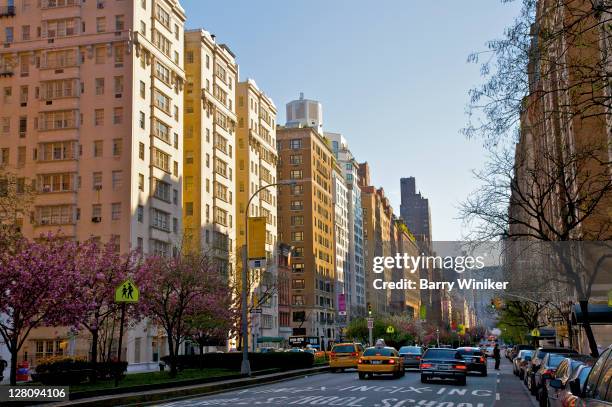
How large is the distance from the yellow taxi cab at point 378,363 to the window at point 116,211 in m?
39.4

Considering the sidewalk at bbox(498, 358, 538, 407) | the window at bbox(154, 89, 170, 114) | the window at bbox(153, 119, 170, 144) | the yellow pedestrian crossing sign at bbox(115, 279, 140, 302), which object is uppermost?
the window at bbox(154, 89, 170, 114)

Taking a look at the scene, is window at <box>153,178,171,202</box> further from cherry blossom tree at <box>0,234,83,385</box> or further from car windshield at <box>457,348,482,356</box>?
cherry blossom tree at <box>0,234,83,385</box>

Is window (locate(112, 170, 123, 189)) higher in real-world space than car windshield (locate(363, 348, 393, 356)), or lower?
higher

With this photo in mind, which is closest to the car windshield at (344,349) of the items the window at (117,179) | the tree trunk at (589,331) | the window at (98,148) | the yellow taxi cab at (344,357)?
the yellow taxi cab at (344,357)

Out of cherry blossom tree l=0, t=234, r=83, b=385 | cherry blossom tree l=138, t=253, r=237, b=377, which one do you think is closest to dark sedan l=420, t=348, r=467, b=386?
cherry blossom tree l=138, t=253, r=237, b=377

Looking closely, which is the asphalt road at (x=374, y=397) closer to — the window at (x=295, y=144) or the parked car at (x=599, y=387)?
the parked car at (x=599, y=387)

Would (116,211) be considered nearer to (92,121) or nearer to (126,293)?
(92,121)

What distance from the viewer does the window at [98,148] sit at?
7294 cm

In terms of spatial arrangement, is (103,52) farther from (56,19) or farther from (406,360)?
(406,360)

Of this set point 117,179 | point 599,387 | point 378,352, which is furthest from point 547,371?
point 117,179

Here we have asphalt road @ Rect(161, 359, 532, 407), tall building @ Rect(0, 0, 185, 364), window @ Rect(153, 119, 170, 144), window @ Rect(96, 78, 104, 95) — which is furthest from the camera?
window @ Rect(153, 119, 170, 144)

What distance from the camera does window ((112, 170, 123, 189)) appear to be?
235ft

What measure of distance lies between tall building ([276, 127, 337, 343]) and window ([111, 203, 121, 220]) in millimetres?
62774

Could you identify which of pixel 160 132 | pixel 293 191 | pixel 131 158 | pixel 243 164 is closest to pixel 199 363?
pixel 131 158
